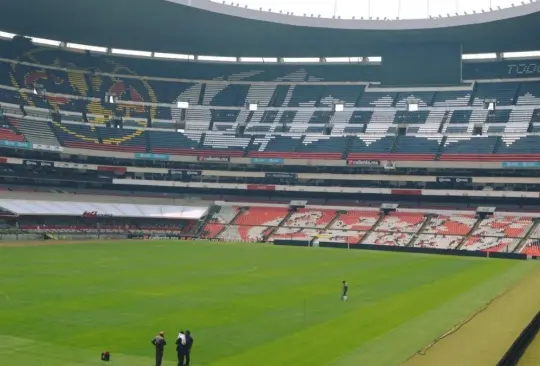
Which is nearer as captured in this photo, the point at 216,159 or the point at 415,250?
the point at 415,250

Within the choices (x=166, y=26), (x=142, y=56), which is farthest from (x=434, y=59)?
(x=142, y=56)

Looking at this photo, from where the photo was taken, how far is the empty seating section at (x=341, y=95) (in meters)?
101

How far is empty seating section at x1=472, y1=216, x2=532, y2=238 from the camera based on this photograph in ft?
243

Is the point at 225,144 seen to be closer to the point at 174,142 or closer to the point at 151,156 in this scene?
the point at 174,142

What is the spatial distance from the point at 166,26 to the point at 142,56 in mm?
20176

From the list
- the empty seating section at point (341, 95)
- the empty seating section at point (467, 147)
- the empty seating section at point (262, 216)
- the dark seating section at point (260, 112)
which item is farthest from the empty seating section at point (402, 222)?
the empty seating section at point (341, 95)

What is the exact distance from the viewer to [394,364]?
20.5 meters

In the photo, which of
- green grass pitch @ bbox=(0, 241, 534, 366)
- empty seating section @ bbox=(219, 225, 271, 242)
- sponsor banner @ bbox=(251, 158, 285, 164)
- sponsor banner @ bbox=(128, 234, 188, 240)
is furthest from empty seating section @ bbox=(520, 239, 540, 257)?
sponsor banner @ bbox=(128, 234, 188, 240)

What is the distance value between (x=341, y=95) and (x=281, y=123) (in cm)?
1117

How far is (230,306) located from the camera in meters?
30.6

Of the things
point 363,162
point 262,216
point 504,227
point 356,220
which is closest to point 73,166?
point 262,216

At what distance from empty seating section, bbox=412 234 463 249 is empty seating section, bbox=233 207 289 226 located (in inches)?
800

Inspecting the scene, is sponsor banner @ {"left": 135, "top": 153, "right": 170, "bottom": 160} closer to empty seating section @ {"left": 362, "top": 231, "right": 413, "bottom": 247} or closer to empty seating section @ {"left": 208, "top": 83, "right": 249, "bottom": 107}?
empty seating section @ {"left": 208, "top": 83, "right": 249, "bottom": 107}

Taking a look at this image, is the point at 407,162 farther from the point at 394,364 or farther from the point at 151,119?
the point at 394,364
